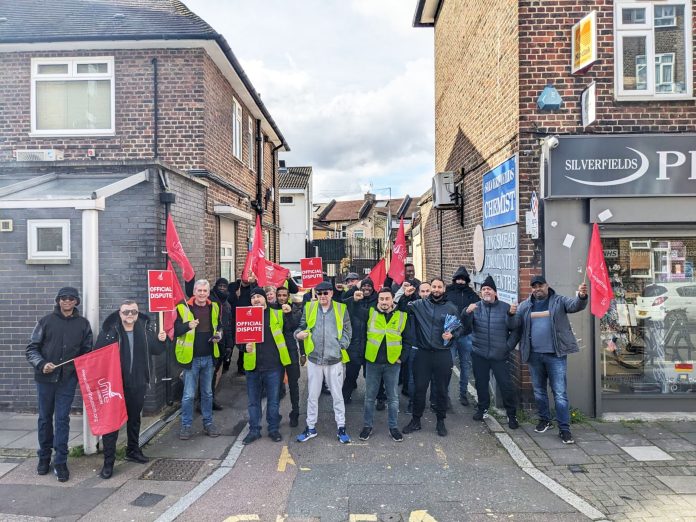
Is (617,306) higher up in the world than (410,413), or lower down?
higher up

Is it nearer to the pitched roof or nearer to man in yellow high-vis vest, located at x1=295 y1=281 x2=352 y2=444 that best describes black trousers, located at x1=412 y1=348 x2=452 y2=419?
man in yellow high-vis vest, located at x1=295 y1=281 x2=352 y2=444

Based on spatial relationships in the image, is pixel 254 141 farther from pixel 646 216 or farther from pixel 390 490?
pixel 390 490

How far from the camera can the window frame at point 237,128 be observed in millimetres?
12039

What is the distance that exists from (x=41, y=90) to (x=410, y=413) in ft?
30.9

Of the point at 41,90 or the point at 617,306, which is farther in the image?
the point at 41,90

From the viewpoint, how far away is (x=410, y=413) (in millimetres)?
7145

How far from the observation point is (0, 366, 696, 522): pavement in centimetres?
436

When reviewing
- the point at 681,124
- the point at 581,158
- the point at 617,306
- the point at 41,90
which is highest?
the point at 41,90

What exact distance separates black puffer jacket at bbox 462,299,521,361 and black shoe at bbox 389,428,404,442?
156 cm

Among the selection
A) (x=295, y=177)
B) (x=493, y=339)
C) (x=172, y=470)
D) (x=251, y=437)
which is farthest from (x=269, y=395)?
(x=295, y=177)

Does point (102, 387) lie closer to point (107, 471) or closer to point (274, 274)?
point (107, 471)

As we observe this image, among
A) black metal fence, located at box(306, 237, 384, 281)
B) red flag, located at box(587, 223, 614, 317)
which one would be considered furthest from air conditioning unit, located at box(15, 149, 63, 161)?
black metal fence, located at box(306, 237, 384, 281)

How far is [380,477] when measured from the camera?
504 cm

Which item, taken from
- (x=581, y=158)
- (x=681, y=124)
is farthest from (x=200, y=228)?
(x=681, y=124)
